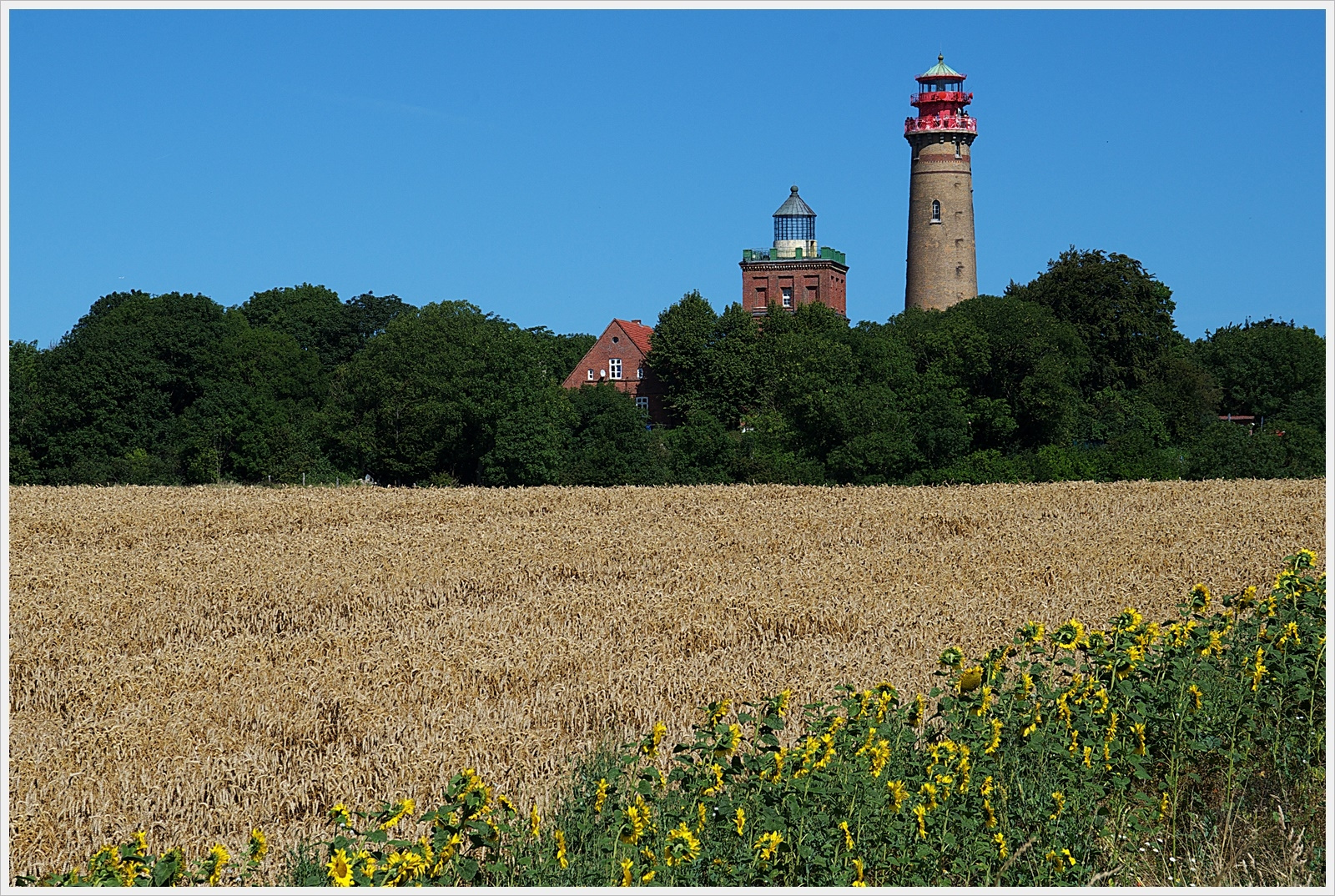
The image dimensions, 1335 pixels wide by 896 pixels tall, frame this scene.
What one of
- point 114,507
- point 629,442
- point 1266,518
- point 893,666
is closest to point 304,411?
point 629,442

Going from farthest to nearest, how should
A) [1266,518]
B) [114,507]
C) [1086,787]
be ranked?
[114,507] → [1266,518] → [1086,787]

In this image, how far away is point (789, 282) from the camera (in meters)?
92.9

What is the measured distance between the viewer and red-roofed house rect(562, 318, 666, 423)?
265 ft

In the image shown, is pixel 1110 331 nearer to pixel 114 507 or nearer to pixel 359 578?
pixel 114 507

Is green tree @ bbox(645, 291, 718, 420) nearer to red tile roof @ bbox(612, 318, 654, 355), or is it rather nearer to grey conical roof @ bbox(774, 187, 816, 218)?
red tile roof @ bbox(612, 318, 654, 355)

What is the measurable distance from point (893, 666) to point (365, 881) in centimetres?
631

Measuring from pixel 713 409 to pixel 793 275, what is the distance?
23406 millimetres

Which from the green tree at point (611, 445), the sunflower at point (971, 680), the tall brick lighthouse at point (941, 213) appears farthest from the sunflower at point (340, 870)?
the tall brick lighthouse at point (941, 213)

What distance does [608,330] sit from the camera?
276ft

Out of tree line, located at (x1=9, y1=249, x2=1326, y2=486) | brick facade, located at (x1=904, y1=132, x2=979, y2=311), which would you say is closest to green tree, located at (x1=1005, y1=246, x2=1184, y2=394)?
tree line, located at (x1=9, y1=249, x2=1326, y2=486)

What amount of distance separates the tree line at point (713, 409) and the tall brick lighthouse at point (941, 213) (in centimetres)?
653

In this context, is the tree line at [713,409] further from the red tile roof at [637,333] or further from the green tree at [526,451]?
the red tile roof at [637,333]

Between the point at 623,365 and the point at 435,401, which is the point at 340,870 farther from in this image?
the point at 623,365

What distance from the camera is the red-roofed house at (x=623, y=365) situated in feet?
265
